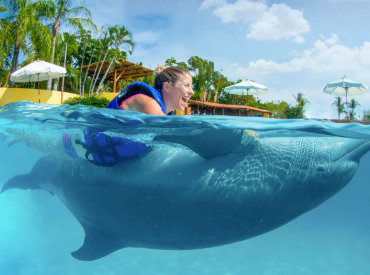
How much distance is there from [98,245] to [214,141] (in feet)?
7.56

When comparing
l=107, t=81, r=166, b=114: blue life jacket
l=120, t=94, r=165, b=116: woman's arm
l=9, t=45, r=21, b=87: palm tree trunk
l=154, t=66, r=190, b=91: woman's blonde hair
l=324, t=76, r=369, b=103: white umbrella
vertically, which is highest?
l=9, t=45, r=21, b=87: palm tree trunk

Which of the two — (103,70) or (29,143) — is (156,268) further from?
(103,70)

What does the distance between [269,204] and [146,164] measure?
1.75 meters

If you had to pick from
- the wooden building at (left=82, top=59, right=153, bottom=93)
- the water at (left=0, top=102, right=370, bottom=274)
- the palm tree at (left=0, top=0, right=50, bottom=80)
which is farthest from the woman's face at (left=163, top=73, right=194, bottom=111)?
the wooden building at (left=82, top=59, right=153, bottom=93)

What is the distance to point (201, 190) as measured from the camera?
4.49m

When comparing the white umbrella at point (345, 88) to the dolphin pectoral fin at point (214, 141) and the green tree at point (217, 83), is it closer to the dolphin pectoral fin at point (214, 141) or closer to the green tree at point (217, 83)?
the dolphin pectoral fin at point (214, 141)

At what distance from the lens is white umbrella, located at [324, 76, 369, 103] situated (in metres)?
20.0

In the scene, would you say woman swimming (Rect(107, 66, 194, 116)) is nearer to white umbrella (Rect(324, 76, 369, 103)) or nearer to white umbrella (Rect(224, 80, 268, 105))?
white umbrella (Rect(324, 76, 369, 103))

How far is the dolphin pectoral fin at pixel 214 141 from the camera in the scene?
436cm

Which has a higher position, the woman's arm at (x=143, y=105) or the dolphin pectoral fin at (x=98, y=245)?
the woman's arm at (x=143, y=105)

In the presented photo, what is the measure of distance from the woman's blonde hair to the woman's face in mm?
51

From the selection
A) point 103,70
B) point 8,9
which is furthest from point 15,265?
point 103,70

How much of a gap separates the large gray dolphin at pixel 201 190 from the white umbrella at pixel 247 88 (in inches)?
745

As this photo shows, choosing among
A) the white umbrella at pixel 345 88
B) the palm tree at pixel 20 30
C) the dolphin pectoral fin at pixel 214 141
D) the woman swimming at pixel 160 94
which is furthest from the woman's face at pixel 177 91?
the palm tree at pixel 20 30
